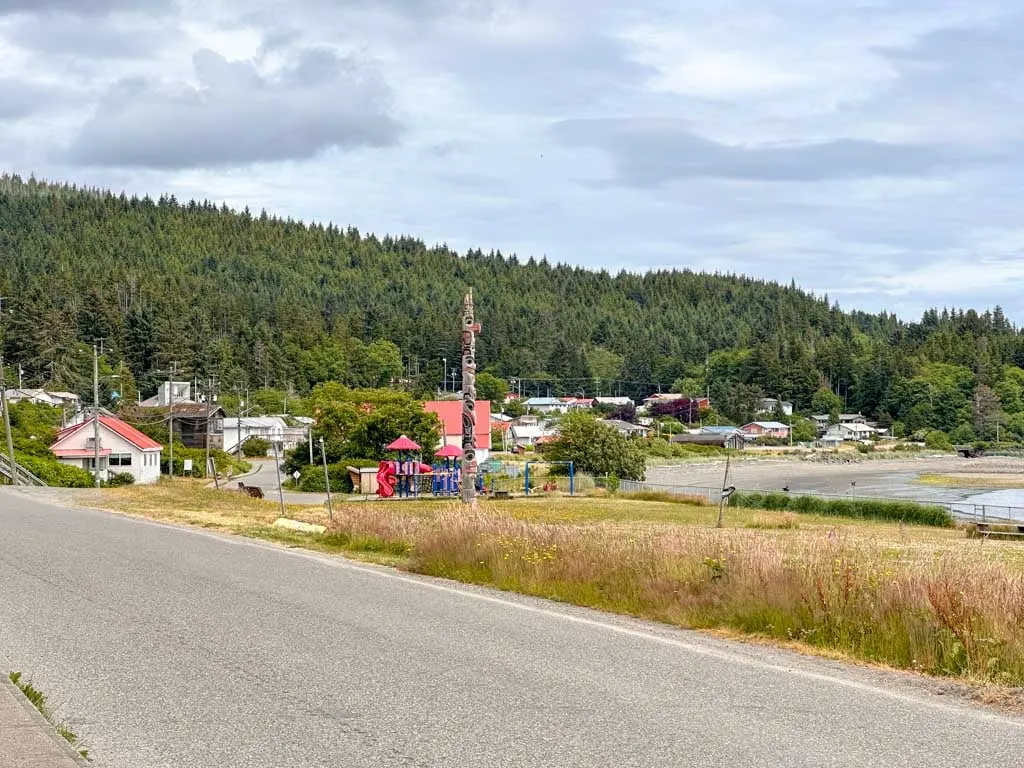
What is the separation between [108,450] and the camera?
63219 millimetres

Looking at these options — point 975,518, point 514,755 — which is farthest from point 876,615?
point 975,518

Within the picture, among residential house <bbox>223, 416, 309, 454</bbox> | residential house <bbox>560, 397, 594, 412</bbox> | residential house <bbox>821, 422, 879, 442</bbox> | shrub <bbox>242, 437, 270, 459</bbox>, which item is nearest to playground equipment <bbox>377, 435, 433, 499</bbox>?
residential house <bbox>223, 416, 309, 454</bbox>

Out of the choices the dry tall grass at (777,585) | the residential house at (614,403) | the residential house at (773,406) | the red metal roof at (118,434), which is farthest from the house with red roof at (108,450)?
the residential house at (773,406)

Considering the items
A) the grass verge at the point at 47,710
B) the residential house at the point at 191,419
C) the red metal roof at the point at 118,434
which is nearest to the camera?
the grass verge at the point at 47,710

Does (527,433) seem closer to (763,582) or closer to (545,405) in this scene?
(545,405)

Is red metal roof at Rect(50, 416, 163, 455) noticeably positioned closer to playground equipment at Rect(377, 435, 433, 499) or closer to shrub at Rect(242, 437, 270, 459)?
playground equipment at Rect(377, 435, 433, 499)

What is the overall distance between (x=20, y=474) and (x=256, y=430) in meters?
61.7

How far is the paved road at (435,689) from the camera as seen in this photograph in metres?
6.39

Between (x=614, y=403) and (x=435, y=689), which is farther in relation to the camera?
(x=614, y=403)

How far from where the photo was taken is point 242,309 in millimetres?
181625

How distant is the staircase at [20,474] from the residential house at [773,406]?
14686cm

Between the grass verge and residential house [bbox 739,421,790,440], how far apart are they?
16217 centimetres

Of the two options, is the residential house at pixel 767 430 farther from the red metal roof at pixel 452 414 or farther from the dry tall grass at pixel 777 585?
the dry tall grass at pixel 777 585

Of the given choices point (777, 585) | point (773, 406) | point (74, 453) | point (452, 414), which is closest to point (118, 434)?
point (74, 453)
